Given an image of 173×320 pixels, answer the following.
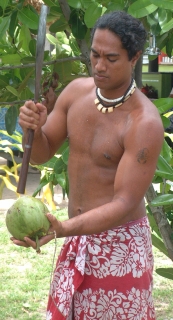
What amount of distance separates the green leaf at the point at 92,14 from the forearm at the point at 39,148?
22.4 inches

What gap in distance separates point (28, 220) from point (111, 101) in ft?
1.78

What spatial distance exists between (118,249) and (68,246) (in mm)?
213

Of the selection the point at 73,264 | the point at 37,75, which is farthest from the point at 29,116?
the point at 73,264

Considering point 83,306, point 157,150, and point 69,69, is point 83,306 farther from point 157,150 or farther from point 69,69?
point 69,69

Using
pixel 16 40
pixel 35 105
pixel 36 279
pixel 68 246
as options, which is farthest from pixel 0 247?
pixel 35 105

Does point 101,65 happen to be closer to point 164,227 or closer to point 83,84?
point 83,84

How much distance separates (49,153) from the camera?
2.45 m

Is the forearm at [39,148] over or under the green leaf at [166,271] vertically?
over

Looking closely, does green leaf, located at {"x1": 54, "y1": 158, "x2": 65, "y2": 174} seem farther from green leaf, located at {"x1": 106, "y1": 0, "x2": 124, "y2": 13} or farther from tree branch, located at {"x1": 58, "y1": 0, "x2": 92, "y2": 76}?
green leaf, located at {"x1": 106, "y1": 0, "x2": 124, "y2": 13}

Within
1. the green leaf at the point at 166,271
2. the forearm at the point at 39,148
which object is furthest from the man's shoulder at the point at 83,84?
the green leaf at the point at 166,271

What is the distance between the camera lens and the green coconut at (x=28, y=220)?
2.00 m

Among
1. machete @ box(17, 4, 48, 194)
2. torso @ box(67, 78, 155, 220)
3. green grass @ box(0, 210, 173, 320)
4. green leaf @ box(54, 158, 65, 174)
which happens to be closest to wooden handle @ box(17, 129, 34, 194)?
machete @ box(17, 4, 48, 194)

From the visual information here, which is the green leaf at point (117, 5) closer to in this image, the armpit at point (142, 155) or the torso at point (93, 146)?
the torso at point (93, 146)

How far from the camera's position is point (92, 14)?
8.71 feet
